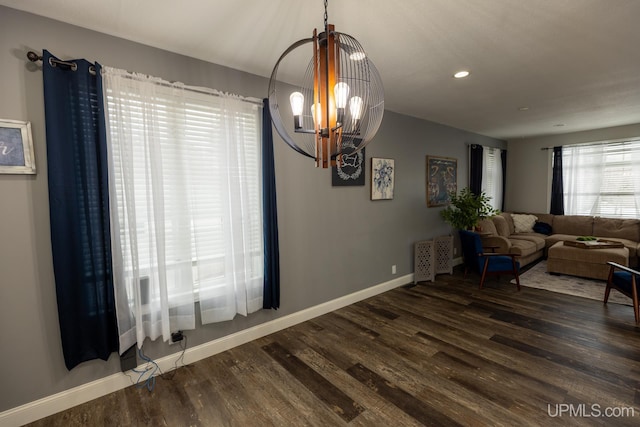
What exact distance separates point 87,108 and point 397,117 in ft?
11.6

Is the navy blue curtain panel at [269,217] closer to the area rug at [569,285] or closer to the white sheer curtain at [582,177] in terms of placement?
the area rug at [569,285]

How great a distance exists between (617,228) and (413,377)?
5685 millimetres

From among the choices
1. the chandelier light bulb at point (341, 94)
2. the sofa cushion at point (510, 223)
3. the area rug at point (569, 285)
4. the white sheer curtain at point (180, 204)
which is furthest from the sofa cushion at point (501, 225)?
the chandelier light bulb at point (341, 94)

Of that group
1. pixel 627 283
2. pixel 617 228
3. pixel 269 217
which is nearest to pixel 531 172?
pixel 617 228

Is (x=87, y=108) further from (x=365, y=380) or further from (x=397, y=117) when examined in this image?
(x=397, y=117)

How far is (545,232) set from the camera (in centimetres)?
591

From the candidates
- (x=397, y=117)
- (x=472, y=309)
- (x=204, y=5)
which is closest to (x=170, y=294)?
(x=204, y=5)

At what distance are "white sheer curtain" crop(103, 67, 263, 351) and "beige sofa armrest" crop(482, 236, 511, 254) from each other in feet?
13.6

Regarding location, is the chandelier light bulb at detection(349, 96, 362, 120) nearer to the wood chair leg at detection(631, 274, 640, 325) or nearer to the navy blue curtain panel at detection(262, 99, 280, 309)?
the navy blue curtain panel at detection(262, 99, 280, 309)

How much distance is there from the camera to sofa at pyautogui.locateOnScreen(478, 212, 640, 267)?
4.80 meters

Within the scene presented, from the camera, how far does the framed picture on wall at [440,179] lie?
471 cm

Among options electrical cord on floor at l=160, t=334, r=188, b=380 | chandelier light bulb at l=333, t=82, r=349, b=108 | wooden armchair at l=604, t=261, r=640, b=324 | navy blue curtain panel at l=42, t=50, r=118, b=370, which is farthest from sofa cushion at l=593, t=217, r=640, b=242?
navy blue curtain panel at l=42, t=50, r=118, b=370

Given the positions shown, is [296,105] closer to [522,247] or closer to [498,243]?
[498,243]

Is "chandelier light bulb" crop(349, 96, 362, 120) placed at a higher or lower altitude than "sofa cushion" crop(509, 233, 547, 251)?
higher
